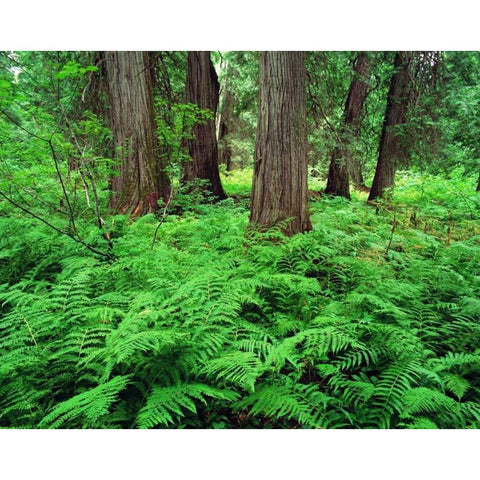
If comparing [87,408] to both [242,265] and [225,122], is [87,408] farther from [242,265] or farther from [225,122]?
[225,122]

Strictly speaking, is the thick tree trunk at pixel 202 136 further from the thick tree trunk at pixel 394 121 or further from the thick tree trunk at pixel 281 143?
the thick tree trunk at pixel 394 121

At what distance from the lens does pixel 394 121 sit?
7.68m

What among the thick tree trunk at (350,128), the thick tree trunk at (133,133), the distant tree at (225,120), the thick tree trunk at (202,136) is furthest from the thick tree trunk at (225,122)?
the thick tree trunk at (133,133)

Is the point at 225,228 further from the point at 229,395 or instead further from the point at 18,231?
the point at 229,395

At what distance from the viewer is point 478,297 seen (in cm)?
300

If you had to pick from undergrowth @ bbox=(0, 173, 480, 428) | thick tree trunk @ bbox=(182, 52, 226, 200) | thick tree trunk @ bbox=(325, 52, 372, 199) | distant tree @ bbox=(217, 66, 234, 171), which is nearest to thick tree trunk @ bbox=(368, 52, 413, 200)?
thick tree trunk @ bbox=(325, 52, 372, 199)

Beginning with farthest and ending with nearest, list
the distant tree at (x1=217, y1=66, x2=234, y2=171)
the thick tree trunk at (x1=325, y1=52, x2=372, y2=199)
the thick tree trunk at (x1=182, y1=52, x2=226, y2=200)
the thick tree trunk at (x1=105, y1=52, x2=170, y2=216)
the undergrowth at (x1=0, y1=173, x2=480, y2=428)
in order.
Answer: the distant tree at (x1=217, y1=66, x2=234, y2=171), the thick tree trunk at (x1=182, y1=52, x2=226, y2=200), the thick tree trunk at (x1=325, y1=52, x2=372, y2=199), the thick tree trunk at (x1=105, y1=52, x2=170, y2=216), the undergrowth at (x1=0, y1=173, x2=480, y2=428)

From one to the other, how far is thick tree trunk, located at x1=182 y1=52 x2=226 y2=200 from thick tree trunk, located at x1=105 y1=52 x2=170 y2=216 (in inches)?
73.3

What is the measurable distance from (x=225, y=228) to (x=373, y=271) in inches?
84.5

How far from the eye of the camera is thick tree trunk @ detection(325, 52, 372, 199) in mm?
7137

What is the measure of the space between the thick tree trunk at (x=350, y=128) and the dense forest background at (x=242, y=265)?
70 mm

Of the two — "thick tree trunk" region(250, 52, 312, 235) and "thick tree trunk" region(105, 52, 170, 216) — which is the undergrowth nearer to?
"thick tree trunk" region(250, 52, 312, 235)

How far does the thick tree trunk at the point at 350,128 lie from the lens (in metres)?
7.14
